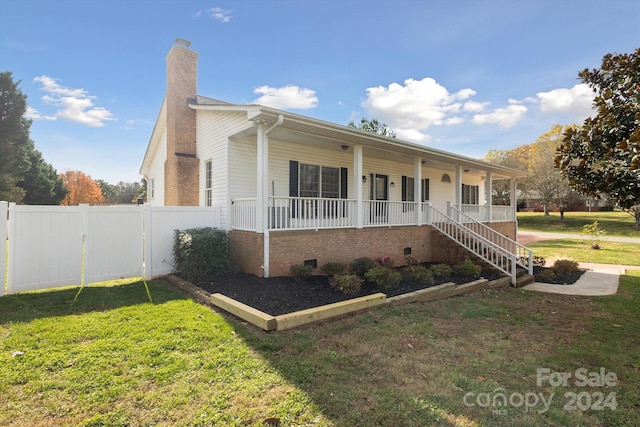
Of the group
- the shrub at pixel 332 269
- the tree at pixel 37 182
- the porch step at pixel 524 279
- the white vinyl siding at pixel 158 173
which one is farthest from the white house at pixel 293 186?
the tree at pixel 37 182

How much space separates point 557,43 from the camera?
32.0ft

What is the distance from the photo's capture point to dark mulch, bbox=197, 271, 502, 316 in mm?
5672

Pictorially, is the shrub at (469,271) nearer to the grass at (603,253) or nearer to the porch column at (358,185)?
the porch column at (358,185)

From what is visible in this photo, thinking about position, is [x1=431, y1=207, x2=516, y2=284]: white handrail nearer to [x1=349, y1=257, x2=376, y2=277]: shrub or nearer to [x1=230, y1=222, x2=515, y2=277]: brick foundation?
[x1=230, y1=222, x2=515, y2=277]: brick foundation

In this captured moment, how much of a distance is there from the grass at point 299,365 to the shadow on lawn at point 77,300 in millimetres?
56

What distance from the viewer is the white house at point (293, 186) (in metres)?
7.82

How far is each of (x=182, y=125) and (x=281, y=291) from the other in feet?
25.3

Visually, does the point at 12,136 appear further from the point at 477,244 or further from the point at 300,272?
the point at 477,244

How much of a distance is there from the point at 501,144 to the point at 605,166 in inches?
1648

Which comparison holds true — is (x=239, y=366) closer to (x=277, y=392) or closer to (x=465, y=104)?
(x=277, y=392)

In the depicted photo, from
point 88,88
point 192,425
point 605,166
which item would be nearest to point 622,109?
point 605,166

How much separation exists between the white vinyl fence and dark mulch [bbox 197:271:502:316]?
2173mm

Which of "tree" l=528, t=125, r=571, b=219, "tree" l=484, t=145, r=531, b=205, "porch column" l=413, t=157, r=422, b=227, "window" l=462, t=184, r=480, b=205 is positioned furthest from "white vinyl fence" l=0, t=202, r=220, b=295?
"tree" l=484, t=145, r=531, b=205

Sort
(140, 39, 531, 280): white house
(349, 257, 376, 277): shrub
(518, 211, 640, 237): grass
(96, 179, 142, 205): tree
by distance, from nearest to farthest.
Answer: (140, 39, 531, 280): white house → (349, 257, 376, 277): shrub → (518, 211, 640, 237): grass → (96, 179, 142, 205): tree
